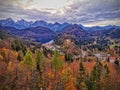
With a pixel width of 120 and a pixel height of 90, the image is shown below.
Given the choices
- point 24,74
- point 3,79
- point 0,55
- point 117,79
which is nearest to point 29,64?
point 24,74

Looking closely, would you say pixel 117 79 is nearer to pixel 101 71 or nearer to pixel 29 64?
pixel 101 71

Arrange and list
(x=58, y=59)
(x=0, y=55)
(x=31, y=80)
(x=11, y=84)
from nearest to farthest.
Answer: (x=11, y=84)
(x=31, y=80)
(x=58, y=59)
(x=0, y=55)

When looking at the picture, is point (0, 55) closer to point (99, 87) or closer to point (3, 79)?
point (3, 79)

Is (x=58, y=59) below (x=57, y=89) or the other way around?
the other way around

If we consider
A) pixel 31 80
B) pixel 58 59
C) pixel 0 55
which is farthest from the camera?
pixel 0 55

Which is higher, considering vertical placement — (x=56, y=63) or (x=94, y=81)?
(x=56, y=63)

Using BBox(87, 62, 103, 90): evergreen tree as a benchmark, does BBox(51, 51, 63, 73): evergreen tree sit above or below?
above

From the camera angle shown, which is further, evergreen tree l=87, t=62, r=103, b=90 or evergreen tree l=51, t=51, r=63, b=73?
evergreen tree l=51, t=51, r=63, b=73

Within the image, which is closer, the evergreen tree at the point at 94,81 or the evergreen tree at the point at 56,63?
the evergreen tree at the point at 94,81

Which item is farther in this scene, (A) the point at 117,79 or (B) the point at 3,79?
(A) the point at 117,79

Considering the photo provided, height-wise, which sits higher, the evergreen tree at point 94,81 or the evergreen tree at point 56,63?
the evergreen tree at point 56,63

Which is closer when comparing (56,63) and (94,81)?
(94,81)
